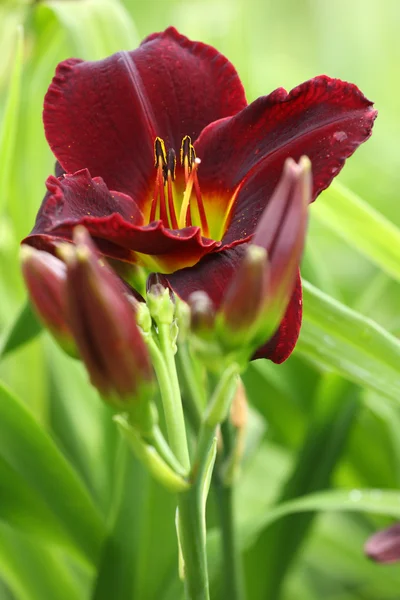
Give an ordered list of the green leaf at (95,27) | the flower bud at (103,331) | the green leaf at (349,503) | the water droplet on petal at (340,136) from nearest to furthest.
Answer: the flower bud at (103,331) < the water droplet on petal at (340,136) < the green leaf at (349,503) < the green leaf at (95,27)

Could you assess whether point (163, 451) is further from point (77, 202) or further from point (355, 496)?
point (355, 496)

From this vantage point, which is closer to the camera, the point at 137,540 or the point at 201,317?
the point at 201,317

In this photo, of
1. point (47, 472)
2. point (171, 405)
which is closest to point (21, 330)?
point (47, 472)

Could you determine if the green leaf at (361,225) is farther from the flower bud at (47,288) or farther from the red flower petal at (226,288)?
the flower bud at (47,288)

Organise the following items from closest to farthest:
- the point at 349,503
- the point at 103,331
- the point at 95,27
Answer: the point at 103,331 → the point at 349,503 → the point at 95,27

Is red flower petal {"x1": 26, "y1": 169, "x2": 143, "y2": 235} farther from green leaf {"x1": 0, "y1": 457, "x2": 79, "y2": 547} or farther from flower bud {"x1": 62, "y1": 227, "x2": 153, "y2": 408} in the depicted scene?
green leaf {"x1": 0, "y1": 457, "x2": 79, "y2": 547}

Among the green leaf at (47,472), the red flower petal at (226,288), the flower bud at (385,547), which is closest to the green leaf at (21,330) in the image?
the green leaf at (47,472)

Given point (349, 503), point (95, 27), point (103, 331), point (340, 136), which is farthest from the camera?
point (95, 27)
